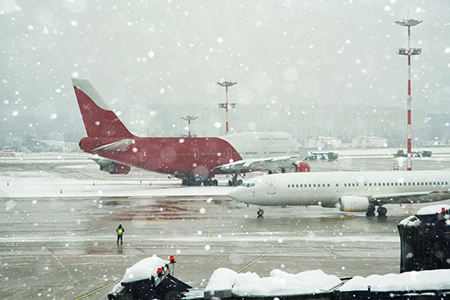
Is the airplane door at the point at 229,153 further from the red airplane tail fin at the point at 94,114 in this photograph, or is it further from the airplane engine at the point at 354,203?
the airplane engine at the point at 354,203

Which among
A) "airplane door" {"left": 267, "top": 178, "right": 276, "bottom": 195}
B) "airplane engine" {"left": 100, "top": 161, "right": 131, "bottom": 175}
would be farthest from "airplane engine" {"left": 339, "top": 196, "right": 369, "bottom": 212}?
"airplane engine" {"left": 100, "top": 161, "right": 131, "bottom": 175}

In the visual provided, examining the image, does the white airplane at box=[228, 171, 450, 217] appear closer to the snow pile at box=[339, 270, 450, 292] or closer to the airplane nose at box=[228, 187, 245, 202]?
the airplane nose at box=[228, 187, 245, 202]

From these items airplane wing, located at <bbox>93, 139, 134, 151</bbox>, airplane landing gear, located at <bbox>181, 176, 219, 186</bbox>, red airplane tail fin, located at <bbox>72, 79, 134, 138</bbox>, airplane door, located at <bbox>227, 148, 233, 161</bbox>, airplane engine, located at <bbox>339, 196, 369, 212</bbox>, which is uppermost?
red airplane tail fin, located at <bbox>72, 79, 134, 138</bbox>

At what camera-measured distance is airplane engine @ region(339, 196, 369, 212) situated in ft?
98.0

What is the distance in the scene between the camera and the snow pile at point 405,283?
6961mm

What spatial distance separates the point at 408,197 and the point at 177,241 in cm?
1731

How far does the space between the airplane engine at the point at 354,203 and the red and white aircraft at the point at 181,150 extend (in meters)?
21.1

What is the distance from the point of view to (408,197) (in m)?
30.8

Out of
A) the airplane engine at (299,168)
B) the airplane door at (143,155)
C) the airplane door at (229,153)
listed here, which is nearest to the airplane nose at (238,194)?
the airplane door at (143,155)

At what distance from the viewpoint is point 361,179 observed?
104 ft

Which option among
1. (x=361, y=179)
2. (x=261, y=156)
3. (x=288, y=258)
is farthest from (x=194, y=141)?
(x=288, y=258)

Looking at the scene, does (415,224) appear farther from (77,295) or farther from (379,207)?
(379,207)

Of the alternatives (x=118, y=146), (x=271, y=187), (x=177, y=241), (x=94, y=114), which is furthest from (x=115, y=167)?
(x=177, y=241)

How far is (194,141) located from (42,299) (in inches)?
1469
